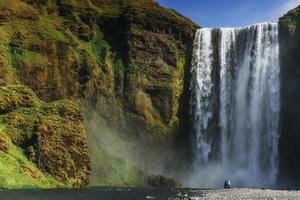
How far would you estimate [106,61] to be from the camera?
125m

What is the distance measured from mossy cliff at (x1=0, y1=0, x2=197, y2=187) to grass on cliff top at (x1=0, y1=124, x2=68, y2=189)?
11.9 m

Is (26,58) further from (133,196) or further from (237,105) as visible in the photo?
(133,196)

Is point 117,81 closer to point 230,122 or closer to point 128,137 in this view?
point 128,137

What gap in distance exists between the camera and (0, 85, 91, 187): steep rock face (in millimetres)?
87725

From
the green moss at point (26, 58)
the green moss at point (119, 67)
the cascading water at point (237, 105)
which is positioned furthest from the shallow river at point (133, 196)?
the green moss at point (119, 67)

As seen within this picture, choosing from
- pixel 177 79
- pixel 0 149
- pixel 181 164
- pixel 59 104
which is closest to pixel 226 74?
pixel 177 79

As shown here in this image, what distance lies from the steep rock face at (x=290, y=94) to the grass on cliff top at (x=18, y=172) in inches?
1767

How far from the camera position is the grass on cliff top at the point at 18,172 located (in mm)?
76188

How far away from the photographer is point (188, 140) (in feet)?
391

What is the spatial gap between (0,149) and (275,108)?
55824mm

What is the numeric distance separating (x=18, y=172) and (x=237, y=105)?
175 ft

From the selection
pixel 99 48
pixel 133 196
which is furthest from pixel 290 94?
pixel 133 196

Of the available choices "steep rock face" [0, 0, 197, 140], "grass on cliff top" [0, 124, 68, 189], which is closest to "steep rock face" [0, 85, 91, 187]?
"grass on cliff top" [0, 124, 68, 189]

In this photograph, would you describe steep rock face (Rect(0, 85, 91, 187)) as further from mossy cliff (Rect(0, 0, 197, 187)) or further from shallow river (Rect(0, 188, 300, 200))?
shallow river (Rect(0, 188, 300, 200))
